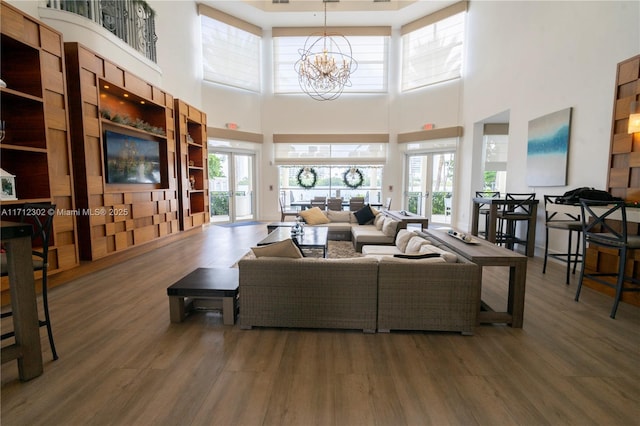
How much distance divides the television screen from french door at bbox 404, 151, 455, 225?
23.0 feet

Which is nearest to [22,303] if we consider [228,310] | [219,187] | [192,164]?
[228,310]

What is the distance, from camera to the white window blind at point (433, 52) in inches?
297

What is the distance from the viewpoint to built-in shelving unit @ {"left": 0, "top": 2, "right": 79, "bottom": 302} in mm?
2967

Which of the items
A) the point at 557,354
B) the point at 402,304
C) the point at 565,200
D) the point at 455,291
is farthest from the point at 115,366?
the point at 565,200

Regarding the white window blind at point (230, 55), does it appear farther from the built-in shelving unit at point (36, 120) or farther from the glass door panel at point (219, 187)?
the built-in shelving unit at point (36, 120)

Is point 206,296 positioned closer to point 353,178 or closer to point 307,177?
point 307,177

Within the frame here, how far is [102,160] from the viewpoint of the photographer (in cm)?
398

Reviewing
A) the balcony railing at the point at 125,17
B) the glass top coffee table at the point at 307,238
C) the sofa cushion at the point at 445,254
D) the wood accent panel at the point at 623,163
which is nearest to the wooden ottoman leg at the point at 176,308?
the glass top coffee table at the point at 307,238

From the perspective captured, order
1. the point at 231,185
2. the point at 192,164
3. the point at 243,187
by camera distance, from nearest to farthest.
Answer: the point at 192,164 → the point at 231,185 → the point at 243,187

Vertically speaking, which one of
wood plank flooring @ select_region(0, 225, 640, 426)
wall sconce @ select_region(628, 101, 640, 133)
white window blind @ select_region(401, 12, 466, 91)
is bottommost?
wood plank flooring @ select_region(0, 225, 640, 426)

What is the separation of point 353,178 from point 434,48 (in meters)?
4.35

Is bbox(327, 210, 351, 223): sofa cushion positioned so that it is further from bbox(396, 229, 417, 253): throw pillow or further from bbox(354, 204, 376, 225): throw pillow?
bbox(396, 229, 417, 253): throw pillow

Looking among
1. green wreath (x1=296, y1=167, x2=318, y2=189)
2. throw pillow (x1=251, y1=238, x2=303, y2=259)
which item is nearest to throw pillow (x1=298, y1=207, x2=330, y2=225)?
throw pillow (x1=251, y1=238, x2=303, y2=259)

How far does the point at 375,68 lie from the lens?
8.83 m
